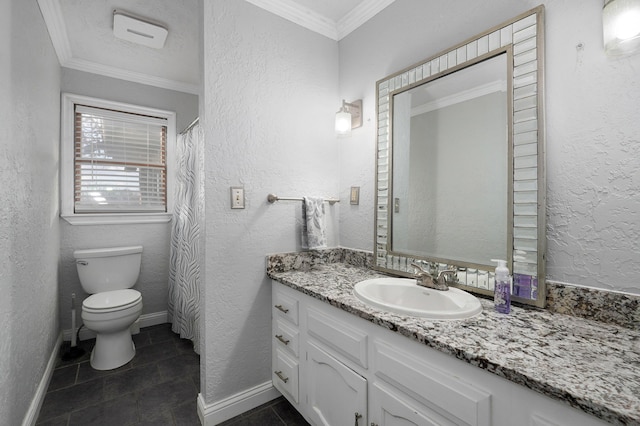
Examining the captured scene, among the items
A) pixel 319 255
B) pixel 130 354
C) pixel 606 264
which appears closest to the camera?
pixel 606 264

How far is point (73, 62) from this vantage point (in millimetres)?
2461

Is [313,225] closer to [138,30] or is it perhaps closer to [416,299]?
[416,299]

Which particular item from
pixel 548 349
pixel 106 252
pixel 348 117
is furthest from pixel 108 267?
pixel 548 349

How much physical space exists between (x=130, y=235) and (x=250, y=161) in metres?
1.73

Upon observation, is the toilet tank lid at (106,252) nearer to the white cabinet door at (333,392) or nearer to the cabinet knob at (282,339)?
the cabinet knob at (282,339)

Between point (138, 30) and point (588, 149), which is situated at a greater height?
point (138, 30)

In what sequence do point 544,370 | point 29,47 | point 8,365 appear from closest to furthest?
point 544,370
point 8,365
point 29,47

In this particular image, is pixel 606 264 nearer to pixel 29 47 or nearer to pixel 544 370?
pixel 544 370

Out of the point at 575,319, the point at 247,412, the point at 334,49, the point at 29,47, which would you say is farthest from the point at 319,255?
the point at 29,47

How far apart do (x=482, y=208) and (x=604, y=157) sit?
430 millimetres

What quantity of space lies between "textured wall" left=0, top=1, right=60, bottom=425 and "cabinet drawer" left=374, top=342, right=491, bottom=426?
1.52 metres

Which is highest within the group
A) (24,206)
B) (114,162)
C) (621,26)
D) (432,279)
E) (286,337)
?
(621,26)

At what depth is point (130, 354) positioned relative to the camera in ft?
7.47

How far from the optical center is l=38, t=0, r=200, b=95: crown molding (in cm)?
184
